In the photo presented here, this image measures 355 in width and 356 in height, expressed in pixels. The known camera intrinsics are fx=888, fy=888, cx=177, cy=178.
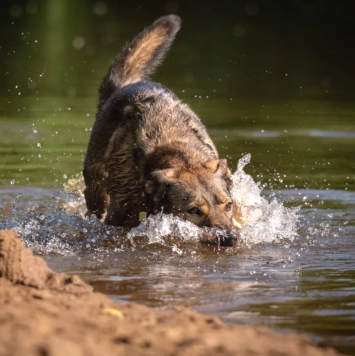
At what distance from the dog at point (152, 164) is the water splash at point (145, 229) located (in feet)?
0.38

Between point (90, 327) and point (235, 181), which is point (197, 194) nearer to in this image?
point (235, 181)

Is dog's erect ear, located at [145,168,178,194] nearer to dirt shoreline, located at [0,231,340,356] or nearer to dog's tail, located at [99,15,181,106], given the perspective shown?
dirt shoreline, located at [0,231,340,356]

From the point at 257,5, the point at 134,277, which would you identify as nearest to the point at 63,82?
the point at 134,277

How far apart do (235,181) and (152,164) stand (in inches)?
52.3

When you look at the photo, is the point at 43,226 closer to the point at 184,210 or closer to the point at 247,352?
the point at 184,210

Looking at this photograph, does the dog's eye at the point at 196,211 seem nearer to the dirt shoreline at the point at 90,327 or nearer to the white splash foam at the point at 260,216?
the white splash foam at the point at 260,216

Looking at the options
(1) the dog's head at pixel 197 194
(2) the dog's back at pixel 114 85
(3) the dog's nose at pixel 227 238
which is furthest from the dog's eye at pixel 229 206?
(2) the dog's back at pixel 114 85

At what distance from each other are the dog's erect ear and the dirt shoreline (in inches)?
74.8

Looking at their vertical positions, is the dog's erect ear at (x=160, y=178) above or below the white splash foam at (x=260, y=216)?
above

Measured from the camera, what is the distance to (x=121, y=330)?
3.88 metres

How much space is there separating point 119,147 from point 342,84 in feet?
38.1

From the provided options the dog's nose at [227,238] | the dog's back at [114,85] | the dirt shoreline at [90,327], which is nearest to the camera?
the dirt shoreline at [90,327]

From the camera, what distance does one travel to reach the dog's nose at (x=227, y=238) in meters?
6.45

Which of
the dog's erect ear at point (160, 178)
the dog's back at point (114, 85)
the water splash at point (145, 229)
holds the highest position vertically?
the dog's back at point (114, 85)
